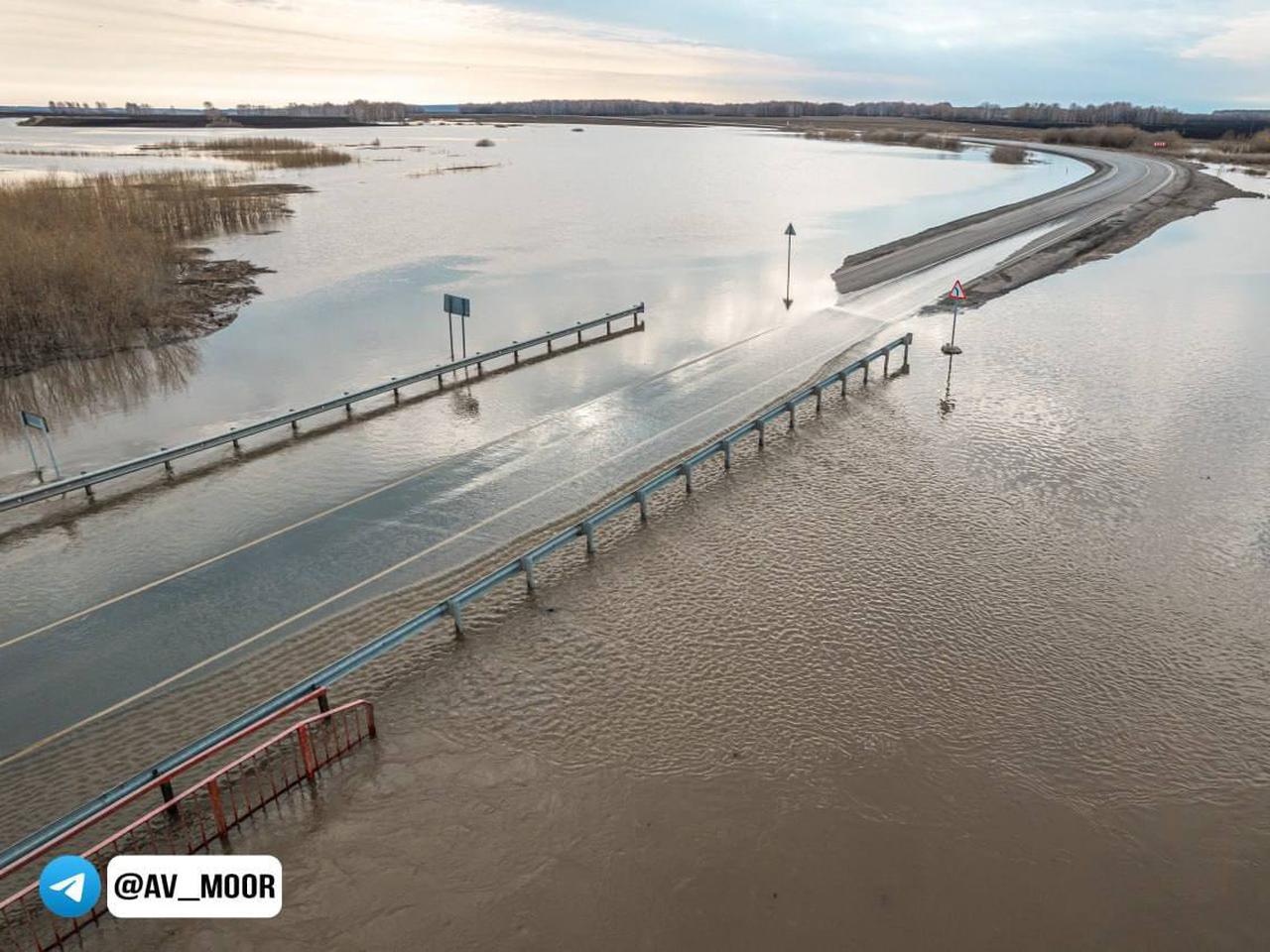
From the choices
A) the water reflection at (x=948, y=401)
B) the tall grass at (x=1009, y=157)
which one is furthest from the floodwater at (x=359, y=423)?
the tall grass at (x=1009, y=157)

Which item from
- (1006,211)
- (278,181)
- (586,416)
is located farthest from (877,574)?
(278,181)

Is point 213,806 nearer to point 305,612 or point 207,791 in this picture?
point 207,791

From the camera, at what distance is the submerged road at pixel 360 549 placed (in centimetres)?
1131

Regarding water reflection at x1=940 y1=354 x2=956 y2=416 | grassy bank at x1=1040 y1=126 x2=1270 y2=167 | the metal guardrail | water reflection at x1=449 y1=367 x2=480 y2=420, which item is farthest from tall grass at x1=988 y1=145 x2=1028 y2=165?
the metal guardrail

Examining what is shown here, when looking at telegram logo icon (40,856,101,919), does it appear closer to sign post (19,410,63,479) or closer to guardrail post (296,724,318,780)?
guardrail post (296,724,318,780)

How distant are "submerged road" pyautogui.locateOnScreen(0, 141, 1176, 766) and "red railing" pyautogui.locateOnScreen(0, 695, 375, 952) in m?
2.49

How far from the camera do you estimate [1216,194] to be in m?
62.8

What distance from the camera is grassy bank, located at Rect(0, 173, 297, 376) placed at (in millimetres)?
26656

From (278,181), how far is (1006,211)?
214 feet

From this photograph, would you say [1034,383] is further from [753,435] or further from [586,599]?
[586,599]

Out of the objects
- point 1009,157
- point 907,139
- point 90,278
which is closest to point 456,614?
point 90,278

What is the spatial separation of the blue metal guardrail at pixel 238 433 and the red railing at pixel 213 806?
9.98m

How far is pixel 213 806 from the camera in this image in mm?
8430

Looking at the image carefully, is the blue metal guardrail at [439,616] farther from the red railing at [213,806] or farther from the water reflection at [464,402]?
the water reflection at [464,402]
